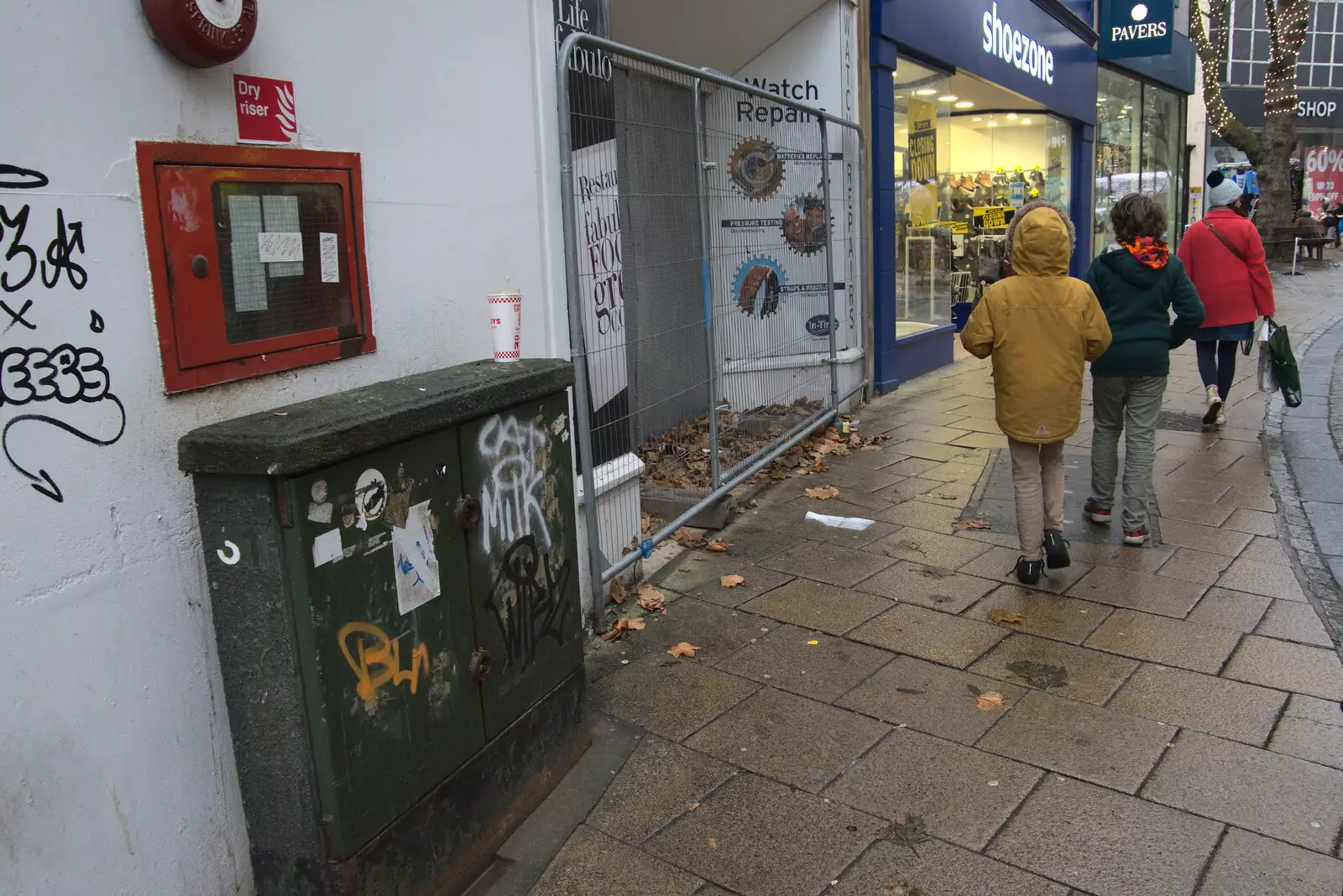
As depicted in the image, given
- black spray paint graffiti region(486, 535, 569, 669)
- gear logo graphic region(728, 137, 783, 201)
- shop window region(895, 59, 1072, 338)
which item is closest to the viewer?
black spray paint graffiti region(486, 535, 569, 669)

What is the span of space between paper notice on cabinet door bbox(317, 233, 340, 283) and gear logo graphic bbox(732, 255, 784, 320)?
339 centimetres

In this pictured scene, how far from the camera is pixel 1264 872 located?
2885mm

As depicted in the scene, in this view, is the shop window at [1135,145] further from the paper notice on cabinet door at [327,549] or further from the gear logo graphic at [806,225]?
the paper notice on cabinet door at [327,549]

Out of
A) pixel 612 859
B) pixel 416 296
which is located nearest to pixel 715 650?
pixel 612 859

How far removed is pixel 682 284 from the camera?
5.45m

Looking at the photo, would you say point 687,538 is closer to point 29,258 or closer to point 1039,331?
point 1039,331

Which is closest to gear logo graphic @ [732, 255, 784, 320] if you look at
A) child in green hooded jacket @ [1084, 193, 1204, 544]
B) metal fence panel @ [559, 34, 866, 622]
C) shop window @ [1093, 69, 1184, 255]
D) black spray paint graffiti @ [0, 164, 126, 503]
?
metal fence panel @ [559, 34, 866, 622]

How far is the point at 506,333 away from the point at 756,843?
5.90ft

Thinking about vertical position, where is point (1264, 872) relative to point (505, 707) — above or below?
below

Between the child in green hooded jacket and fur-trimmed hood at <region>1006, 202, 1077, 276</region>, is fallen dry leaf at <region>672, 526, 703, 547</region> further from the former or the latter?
the child in green hooded jacket

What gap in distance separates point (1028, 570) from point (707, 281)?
7.11 ft

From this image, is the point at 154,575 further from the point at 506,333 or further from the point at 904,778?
the point at 904,778

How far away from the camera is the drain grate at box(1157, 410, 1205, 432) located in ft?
27.2

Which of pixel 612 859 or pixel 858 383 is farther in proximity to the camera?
pixel 858 383
